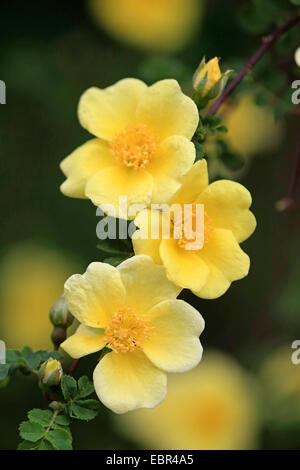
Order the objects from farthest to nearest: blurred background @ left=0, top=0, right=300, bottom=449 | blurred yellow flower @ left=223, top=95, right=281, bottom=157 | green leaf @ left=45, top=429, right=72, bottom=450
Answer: blurred yellow flower @ left=223, top=95, right=281, bottom=157
blurred background @ left=0, top=0, right=300, bottom=449
green leaf @ left=45, top=429, right=72, bottom=450

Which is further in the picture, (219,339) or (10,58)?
(10,58)

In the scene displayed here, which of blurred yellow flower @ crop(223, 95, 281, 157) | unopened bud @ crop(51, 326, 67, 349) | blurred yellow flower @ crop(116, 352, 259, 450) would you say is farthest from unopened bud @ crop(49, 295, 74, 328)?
blurred yellow flower @ crop(223, 95, 281, 157)

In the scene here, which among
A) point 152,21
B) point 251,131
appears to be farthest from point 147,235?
point 152,21

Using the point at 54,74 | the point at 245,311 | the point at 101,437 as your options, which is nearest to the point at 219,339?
the point at 245,311

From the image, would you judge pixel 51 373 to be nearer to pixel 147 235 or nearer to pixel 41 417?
pixel 41 417

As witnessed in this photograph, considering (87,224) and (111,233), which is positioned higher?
(87,224)

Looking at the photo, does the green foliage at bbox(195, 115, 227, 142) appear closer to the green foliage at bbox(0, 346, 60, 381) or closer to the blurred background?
the green foliage at bbox(0, 346, 60, 381)

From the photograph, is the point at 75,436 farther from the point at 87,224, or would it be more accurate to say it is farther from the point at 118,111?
the point at 118,111
